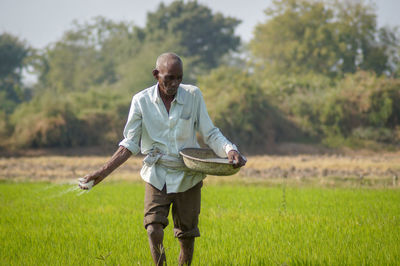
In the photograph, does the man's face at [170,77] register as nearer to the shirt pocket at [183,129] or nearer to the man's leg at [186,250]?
the shirt pocket at [183,129]

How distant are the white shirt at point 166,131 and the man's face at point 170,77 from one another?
10 centimetres

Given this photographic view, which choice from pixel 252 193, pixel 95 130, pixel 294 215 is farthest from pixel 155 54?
pixel 294 215

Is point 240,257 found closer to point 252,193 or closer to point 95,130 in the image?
point 252,193

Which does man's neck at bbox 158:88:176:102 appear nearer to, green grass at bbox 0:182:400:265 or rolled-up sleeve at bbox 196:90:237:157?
rolled-up sleeve at bbox 196:90:237:157

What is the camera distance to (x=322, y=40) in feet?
97.5

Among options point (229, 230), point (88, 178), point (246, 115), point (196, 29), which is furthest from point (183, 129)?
point (196, 29)

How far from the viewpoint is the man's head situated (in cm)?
316

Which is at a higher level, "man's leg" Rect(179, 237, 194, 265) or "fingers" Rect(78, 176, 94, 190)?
"fingers" Rect(78, 176, 94, 190)

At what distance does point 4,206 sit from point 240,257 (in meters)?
4.95

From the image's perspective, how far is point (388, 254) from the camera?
12.4ft

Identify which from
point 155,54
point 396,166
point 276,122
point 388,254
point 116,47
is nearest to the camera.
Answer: point 388,254

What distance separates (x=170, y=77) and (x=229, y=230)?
2537 millimetres

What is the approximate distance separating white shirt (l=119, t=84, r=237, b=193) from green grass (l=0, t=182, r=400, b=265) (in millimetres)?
747

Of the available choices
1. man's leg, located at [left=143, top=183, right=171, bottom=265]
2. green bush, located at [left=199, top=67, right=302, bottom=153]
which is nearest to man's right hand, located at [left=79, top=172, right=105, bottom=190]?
man's leg, located at [left=143, top=183, right=171, bottom=265]
